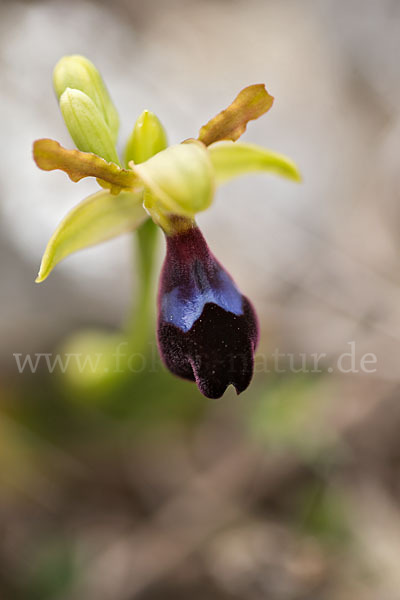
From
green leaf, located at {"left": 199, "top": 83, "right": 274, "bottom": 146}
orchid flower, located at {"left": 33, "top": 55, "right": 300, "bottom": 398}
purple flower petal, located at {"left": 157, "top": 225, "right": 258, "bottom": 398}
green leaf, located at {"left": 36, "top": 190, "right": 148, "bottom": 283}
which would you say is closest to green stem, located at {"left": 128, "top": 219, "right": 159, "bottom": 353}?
green leaf, located at {"left": 36, "top": 190, "right": 148, "bottom": 283}

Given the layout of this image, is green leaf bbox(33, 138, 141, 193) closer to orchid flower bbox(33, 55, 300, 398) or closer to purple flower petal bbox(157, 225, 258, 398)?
orchid flower bbox(33, 55, 300, 398)

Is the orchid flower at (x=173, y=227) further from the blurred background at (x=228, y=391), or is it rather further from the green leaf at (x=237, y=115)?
the blurred background at (x=228, y=391)

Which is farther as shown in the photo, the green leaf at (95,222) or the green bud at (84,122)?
the green leaf at (95,222)

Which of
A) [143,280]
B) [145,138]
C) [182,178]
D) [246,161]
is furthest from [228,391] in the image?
[182,178]

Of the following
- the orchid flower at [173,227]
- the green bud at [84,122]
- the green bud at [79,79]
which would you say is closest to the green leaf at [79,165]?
the orchid flower at [173,227]

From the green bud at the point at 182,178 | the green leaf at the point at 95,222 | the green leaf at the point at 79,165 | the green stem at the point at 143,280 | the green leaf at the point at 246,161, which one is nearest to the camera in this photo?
the green bud at the point at 182,178

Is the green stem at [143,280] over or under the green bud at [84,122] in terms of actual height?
under

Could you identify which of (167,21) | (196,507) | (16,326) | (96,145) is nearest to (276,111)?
(167,21)

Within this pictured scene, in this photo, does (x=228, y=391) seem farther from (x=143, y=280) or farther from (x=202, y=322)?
(x=202, y=322)
